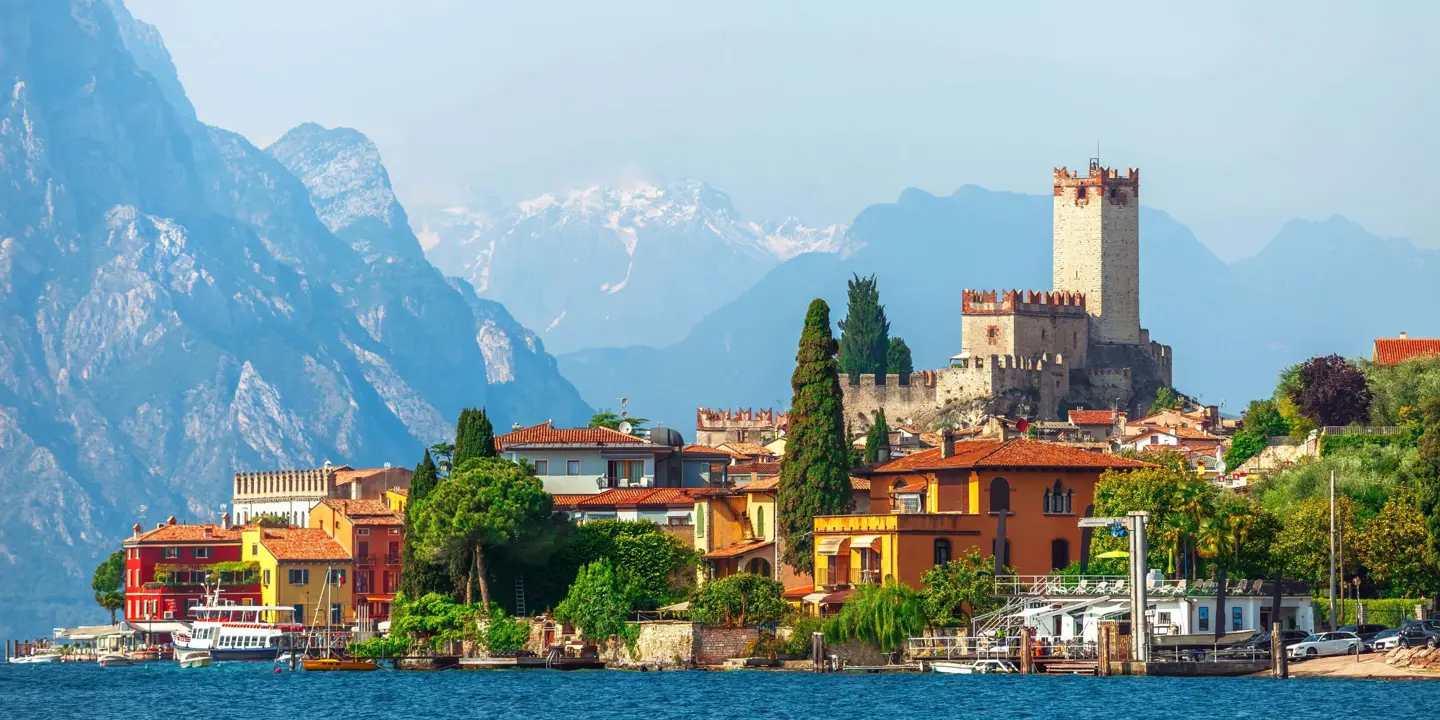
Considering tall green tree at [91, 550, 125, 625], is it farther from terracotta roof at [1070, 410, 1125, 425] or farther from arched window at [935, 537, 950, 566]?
arched window at [935, 537, 950, 566]

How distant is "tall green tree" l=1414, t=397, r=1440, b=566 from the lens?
79.8 meters

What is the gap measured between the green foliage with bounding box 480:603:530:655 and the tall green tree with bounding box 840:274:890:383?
75.1 meters

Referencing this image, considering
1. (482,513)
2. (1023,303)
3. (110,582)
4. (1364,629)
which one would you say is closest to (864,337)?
(1023,303)

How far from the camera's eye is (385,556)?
125m

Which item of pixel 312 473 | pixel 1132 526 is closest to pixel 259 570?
pixel 312 473

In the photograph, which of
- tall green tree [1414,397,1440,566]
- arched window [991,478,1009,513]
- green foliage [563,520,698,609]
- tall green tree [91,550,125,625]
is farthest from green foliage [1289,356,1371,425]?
tall green tree [91,550,125,625]

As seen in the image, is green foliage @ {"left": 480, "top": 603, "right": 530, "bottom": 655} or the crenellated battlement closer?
green foliage @ {"left": 480, "top": 603, "right": 530, "bottom": 655}

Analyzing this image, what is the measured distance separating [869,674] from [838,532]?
24.1 feet

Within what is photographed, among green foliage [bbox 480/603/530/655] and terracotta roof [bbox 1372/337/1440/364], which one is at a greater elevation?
terracotta roof [bbox 1372/337/1440/364]

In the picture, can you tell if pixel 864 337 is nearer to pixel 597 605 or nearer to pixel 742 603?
pixel 597 605

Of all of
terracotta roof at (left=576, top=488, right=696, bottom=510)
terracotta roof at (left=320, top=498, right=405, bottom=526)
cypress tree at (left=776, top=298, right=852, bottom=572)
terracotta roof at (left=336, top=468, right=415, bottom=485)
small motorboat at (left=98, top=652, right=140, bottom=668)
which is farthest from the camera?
terracotta roof at (left=336, top=468, right=415, bottom=485)

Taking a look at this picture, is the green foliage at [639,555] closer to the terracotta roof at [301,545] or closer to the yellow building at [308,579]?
the yellow building at [308,579]

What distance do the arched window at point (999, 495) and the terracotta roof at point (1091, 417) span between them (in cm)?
6520

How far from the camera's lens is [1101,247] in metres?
170
